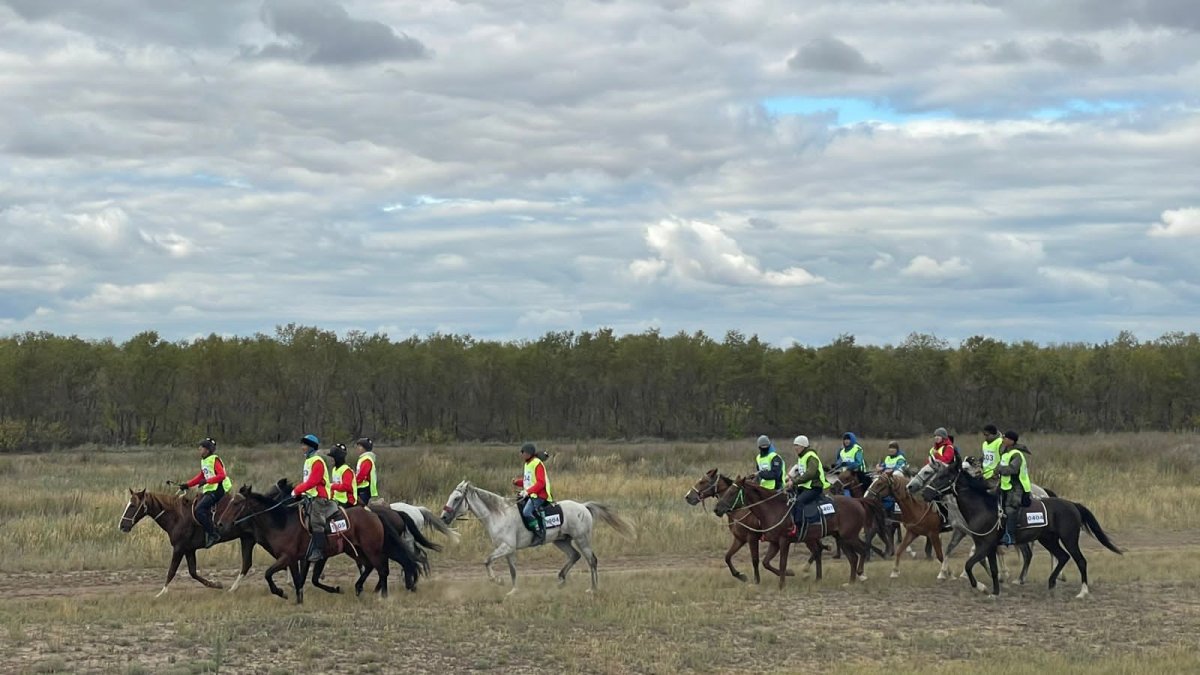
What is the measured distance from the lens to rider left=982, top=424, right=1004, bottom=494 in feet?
60.3

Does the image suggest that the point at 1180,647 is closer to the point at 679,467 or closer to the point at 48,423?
the point at 679,467

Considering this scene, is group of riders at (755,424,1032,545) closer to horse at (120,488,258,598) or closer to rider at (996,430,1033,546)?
rider at (996,430,1033,546)

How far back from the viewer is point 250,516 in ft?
55.1

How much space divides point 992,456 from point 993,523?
43.3 inches

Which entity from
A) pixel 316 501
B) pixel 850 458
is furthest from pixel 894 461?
pixel 316 501

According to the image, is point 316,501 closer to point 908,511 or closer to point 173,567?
point 173,567

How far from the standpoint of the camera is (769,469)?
64.0ft

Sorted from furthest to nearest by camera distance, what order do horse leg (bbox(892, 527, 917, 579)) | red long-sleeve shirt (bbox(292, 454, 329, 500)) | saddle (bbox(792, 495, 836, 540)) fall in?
horse leg (bbox(892, 527, 917, 579)), saddle (bbox(792, 495, 836, 540)), red long-sleeve shirt (bbox(292, 454, 329, 500))

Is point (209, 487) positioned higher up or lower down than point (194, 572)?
higher up

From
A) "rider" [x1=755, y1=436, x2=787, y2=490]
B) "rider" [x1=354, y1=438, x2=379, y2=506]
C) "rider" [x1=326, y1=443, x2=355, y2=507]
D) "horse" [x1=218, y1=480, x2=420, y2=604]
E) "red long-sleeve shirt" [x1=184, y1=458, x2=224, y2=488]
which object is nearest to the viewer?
"horse" [x1=218, y1=480, x2=420, y2=604]

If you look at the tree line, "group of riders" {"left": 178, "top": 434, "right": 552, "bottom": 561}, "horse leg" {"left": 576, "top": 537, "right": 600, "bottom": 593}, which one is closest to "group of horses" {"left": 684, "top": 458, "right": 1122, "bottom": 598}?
"horse leg" {"left": 576, "top": 537, "right": 600, "bottom": 593}

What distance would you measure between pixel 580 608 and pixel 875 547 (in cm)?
872

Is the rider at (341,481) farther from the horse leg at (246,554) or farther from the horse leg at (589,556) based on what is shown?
the horse leg at (589,556)

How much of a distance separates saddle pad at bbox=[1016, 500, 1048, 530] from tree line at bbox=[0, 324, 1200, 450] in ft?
176
